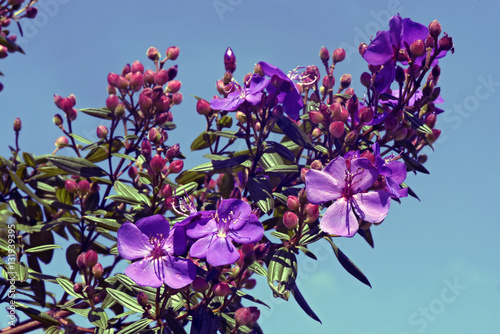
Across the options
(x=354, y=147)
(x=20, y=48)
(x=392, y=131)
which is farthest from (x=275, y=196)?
(x=20, y=48)

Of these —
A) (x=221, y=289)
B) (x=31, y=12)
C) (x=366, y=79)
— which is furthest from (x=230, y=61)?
(x=31, y=12)

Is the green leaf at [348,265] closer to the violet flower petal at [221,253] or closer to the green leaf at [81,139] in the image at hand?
Result: the violet flower petal at [221,253]

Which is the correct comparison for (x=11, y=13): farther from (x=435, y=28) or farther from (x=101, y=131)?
(x=435, y=28)

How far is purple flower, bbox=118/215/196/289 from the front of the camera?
5.71 ft

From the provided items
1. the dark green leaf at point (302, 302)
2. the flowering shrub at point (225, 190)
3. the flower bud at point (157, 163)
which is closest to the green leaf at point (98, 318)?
the flowering shrub at point (225, 190)

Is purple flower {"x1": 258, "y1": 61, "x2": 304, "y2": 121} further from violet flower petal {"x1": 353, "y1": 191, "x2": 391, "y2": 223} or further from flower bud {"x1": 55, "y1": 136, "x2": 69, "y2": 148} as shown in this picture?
flower bud {"x1": 55, "y1": 136, "x2": 69, "y2": 148}

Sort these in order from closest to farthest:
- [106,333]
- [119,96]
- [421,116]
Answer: [106,333]
[421,116]
[119,96]

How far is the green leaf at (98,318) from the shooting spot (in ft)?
6.43

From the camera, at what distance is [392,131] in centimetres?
201

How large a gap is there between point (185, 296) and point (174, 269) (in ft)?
0.79

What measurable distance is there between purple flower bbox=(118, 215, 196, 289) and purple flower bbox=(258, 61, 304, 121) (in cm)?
75

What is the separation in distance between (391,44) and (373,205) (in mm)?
662

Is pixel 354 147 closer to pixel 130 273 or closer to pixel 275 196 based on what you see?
pixel 275 196

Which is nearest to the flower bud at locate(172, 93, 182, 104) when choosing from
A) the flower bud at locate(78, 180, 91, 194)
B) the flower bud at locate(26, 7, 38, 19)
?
the flower bud at locate(78, 180, 91, 194)
